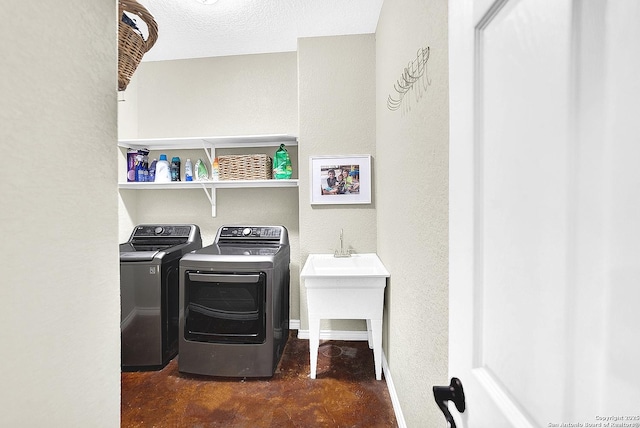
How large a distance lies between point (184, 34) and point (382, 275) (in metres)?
2.65

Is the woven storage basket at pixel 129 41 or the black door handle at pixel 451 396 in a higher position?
the woven storage basket at pixel 129 41

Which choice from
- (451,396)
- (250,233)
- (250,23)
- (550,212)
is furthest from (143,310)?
(550,212)

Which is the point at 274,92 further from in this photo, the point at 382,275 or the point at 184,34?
the point at 382,275

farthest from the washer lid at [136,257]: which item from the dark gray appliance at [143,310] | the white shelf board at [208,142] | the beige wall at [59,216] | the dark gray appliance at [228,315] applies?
the beige wall at [59,216]

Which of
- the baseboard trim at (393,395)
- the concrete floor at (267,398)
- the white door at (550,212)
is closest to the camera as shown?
the white door at (550,212)

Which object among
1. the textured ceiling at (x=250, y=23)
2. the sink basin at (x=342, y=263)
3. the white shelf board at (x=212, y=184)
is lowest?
the sink basin at (x=342, y=263)

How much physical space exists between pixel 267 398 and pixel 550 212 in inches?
81.4

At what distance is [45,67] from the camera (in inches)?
21.5

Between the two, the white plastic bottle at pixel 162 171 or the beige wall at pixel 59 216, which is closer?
the beige wall at pixel 59 216

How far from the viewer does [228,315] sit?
2.12 meters

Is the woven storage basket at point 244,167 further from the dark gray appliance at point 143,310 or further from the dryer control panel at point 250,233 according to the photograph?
the dark gray appliance at point 143,310

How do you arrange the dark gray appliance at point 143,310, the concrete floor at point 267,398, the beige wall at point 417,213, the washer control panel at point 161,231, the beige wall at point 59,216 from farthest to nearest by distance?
the washer control panel at point 161,231 < the dark gray appliance at point 143,310 < the concrete floor at point 267,398 < the beige wall at point 417,213 < the beige wall at point 59,216

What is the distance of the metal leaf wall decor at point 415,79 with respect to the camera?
119 cm

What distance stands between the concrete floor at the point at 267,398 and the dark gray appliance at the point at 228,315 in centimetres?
11
